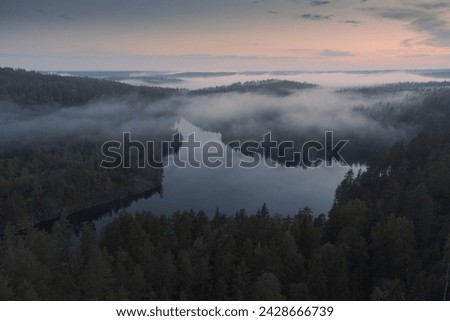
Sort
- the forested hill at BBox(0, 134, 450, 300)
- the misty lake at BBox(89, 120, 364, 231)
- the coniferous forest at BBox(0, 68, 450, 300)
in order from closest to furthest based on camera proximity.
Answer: the forested hill at BBox(0, 134, 450, 300) → the coniferous forest at BBox(0, 68, 450, 300) → the misty lake at BBox(89, 120, 364, 231)

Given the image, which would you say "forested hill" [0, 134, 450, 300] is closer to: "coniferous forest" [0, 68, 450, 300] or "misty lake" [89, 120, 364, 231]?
"coniferous forest" [0, 68, 450, 300]

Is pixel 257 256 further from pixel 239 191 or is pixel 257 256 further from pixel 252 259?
pixel 239 191

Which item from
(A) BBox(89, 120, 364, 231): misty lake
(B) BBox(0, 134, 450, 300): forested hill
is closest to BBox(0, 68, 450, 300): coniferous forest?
(B) BBox(0, 134, 450, 300): forested hill

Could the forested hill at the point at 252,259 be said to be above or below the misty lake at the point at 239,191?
above

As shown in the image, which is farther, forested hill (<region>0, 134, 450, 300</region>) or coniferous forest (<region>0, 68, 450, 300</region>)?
coniferous forest (<region>0, 68, 450, 300</region>)

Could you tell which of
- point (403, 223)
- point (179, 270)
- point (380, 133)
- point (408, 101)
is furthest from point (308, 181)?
point (408, 101)

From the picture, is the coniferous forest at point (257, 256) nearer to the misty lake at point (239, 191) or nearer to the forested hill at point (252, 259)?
the forested hill at point (252, 259)

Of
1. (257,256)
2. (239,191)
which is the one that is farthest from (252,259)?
(239,191)

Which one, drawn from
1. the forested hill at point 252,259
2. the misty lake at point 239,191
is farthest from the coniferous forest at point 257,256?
the misty lake at point 239,191

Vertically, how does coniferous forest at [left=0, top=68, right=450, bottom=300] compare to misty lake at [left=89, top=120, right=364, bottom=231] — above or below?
above
